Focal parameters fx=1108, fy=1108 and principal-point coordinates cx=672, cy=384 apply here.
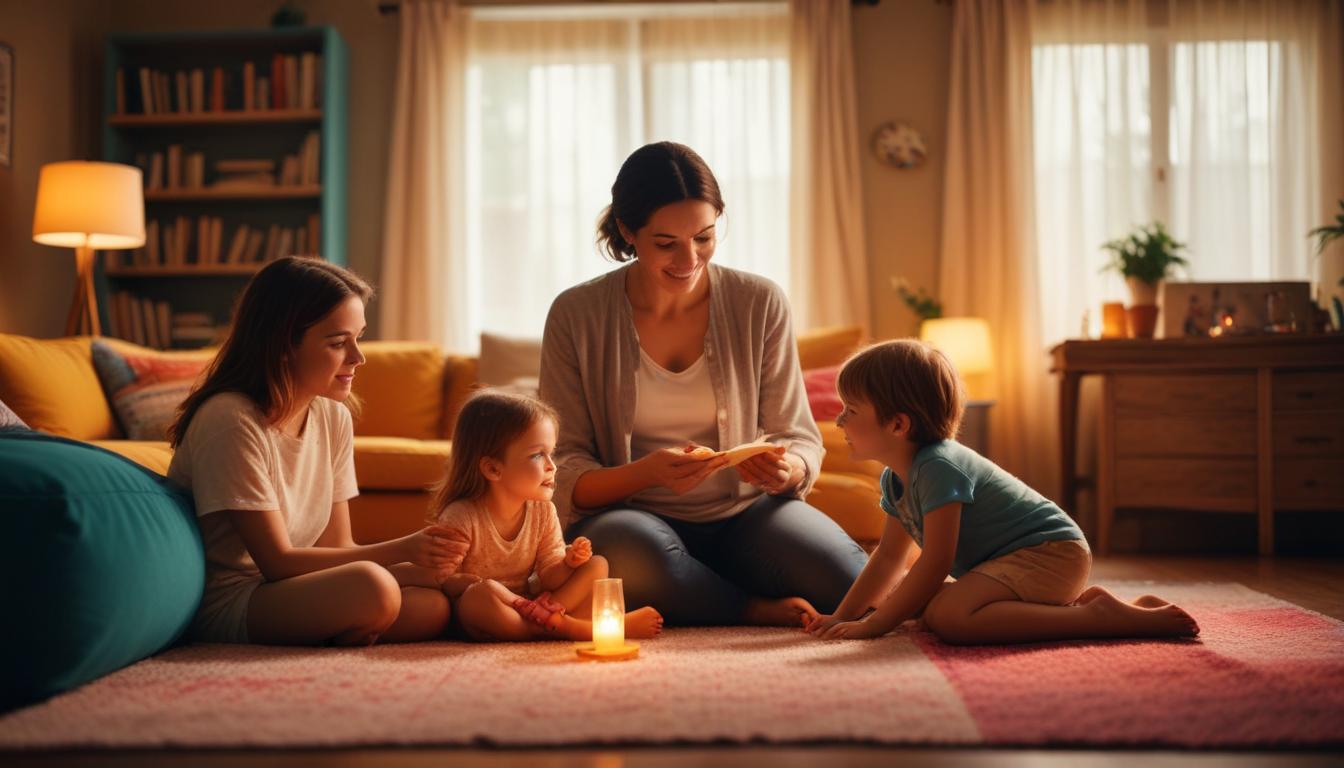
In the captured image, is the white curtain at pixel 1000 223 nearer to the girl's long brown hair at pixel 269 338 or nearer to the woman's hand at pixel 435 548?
the woman's hand at pixel 435 548

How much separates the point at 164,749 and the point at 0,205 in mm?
4096

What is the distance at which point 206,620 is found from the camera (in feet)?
6.27

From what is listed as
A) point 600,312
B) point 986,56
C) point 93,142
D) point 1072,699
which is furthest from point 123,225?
point 1072,699

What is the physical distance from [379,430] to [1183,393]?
2.84 meters

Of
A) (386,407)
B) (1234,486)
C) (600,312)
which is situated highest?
(600,312)

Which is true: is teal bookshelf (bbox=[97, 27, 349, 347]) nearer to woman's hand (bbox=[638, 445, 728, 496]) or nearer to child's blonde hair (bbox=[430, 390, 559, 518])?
child's blonde hair (bbox=[430, 390, 559, 518])

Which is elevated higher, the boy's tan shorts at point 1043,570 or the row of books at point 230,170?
the row of books at point 230,170

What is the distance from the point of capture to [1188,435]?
3979 millimetres

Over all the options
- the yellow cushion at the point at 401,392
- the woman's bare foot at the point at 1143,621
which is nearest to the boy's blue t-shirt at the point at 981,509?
the woman's bare foot at the point at 1143,621

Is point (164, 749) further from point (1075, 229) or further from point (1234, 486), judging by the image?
point (1075, 229)

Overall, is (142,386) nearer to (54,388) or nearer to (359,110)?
(54,388)

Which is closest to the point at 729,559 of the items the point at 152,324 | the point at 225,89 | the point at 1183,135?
the point at 1183,135

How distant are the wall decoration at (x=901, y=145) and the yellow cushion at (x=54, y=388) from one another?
3.38m

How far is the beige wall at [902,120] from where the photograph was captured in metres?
5.11
